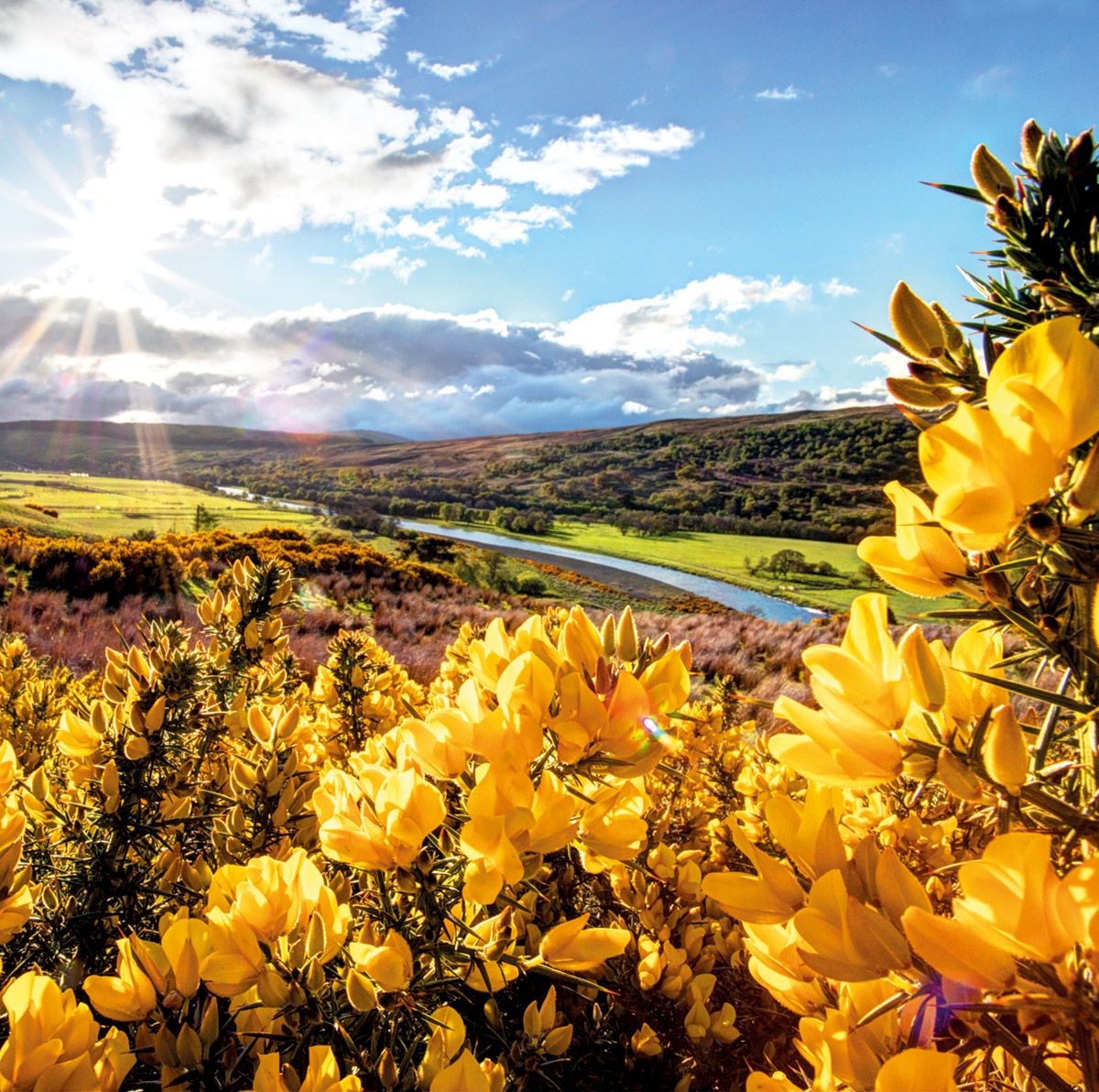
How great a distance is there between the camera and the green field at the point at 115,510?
14.5 meters

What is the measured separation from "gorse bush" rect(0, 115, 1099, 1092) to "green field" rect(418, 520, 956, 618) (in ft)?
53.3

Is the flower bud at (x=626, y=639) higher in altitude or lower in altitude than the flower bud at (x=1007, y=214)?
lower

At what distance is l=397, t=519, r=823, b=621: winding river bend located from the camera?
17391mm

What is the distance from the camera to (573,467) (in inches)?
2176

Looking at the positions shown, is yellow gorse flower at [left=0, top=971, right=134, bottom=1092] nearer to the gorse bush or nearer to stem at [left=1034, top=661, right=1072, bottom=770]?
the gorse bush

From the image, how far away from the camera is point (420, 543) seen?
61.6 ft

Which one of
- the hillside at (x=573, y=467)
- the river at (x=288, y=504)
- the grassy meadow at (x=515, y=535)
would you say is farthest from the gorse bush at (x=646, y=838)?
the river at (x=288, y=504)

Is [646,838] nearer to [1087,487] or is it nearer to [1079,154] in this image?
[1087,487]

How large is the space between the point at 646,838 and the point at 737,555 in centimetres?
2719

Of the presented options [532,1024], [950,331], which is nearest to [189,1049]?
[532,1024]

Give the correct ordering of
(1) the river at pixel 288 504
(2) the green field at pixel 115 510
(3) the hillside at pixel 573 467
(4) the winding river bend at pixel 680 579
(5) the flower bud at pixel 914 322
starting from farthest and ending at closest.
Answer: (3) the hillside at pixel 573 467 < (1) the river at pixel 288 504 < (4) the winding river bend at pixel 680 579 < (2) the green field at pixel 115 510 < (5) the flower bud at pixel 914 322

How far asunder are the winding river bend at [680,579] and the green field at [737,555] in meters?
0.61

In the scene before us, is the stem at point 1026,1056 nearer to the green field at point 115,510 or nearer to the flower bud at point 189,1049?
the flower bud at point 189,1049

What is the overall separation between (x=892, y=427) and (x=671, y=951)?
49.4 meters
